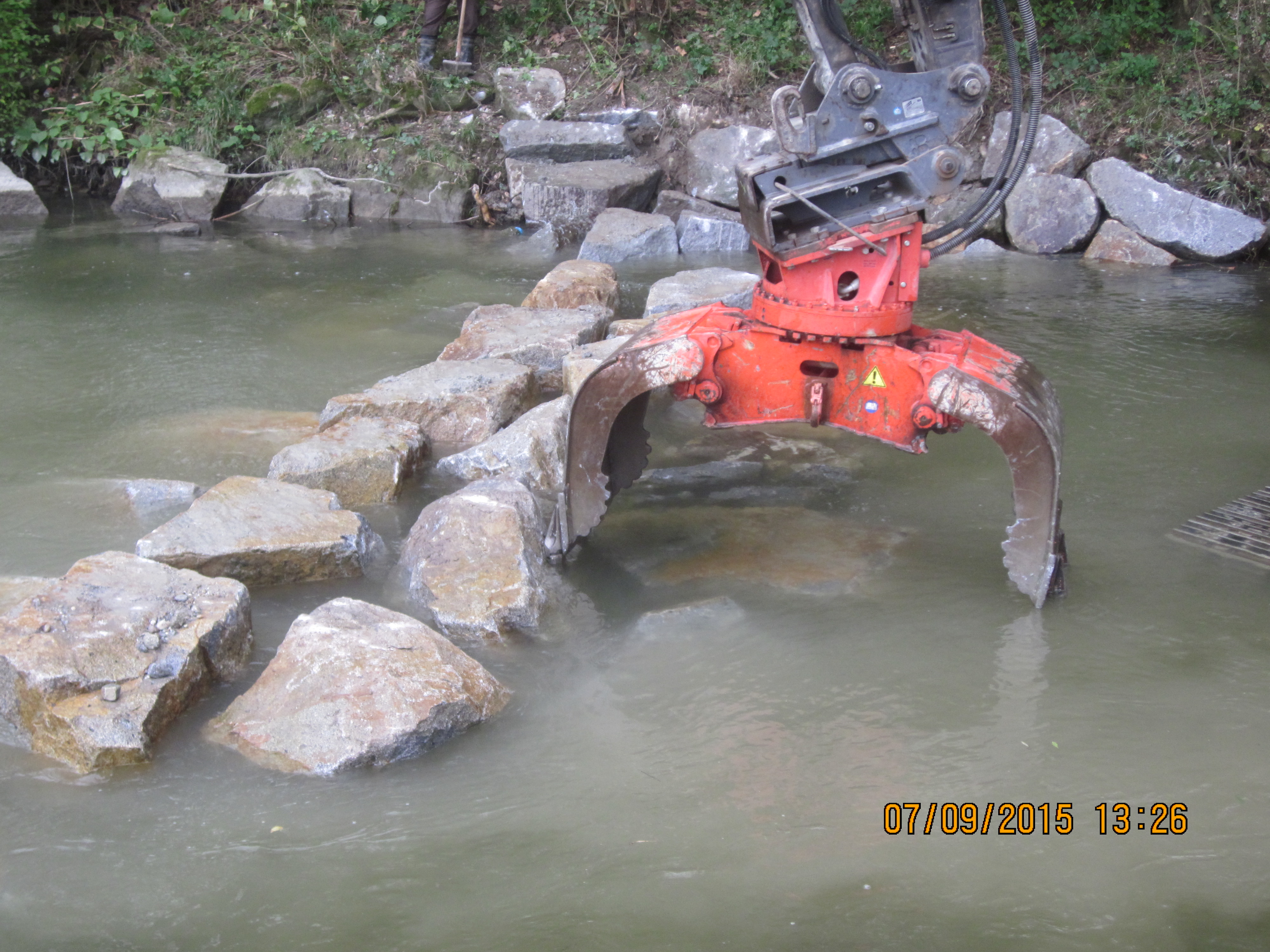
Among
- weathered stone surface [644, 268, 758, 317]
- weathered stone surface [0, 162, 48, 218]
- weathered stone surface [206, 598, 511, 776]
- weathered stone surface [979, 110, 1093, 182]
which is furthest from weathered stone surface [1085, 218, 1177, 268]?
weathered stone surface [0, 162, 48, 218]

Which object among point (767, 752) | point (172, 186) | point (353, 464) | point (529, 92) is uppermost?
point (529, 92)

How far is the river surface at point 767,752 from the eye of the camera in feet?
6.88

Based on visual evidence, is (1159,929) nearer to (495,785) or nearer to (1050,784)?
(1050,784)

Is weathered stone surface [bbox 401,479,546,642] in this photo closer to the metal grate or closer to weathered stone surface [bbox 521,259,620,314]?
the metal grate

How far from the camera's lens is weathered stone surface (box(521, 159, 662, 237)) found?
819 centimetres

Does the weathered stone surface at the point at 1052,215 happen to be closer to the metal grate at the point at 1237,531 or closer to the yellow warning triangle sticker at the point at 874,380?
the metal grate at the point at 1237,531

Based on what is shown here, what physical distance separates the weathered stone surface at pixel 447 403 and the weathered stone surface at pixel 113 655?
1.45 meters

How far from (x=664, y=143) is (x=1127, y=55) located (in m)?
3.65

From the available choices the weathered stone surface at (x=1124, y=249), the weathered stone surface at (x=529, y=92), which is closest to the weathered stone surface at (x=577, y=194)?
the weathered stone surface at (x=529, y=92)

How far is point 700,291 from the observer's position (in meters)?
5.54

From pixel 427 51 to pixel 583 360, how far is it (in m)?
6.65

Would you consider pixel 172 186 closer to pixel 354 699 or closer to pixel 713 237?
pixel 713 237

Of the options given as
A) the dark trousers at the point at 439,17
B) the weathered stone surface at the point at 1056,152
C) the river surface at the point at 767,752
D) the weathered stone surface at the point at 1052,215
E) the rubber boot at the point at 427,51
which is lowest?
the river surface at the point at 767,752

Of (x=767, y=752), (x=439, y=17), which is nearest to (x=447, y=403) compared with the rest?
(x=767, y=752)
